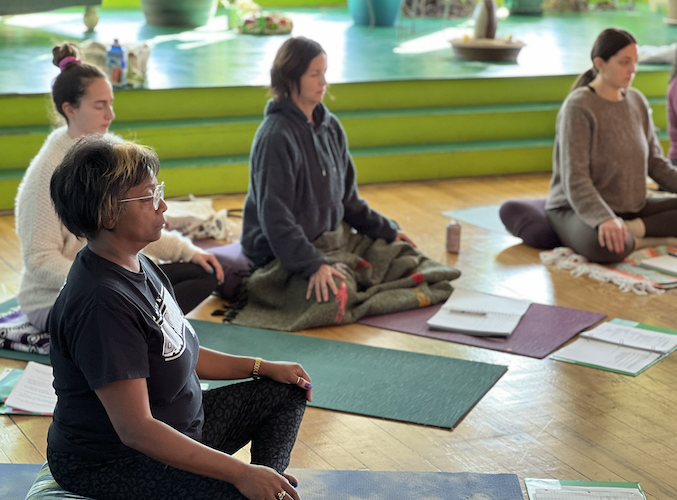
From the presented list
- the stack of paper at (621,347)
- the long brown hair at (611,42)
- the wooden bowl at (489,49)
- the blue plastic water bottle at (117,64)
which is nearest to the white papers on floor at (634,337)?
the stack of paper at (621,347)

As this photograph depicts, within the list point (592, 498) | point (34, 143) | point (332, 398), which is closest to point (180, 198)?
point (34, 143)

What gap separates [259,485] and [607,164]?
9.30 feet

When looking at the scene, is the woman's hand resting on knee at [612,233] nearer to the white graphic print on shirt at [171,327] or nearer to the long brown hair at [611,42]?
the long brown hair at [611,42]

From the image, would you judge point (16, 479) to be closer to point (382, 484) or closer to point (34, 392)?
point (34, 392)

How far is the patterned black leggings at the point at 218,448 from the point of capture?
1519mm

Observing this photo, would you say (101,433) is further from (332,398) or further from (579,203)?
(579,203)

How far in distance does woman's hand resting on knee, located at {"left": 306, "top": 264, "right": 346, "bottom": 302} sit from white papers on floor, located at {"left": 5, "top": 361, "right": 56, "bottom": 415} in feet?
3.14

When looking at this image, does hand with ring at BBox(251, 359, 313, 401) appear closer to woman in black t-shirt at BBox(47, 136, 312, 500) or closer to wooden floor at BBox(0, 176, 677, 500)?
woman in black t-shirt at BBox(47, 136, 312, 500)

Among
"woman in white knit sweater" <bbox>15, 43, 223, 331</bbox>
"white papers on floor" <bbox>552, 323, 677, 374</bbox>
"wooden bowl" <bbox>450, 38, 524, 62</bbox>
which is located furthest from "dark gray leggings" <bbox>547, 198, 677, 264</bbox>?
"wooden bowl" <bbox>450, 38, 524, 62</bbox>

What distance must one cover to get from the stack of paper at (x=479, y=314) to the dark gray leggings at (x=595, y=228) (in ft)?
2.04

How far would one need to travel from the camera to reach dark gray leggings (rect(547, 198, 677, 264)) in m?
3.76

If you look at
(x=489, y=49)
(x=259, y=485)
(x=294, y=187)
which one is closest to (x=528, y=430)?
(x=259, y=485)

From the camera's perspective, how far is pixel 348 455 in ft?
7.39

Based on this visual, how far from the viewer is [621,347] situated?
2.94 metres
